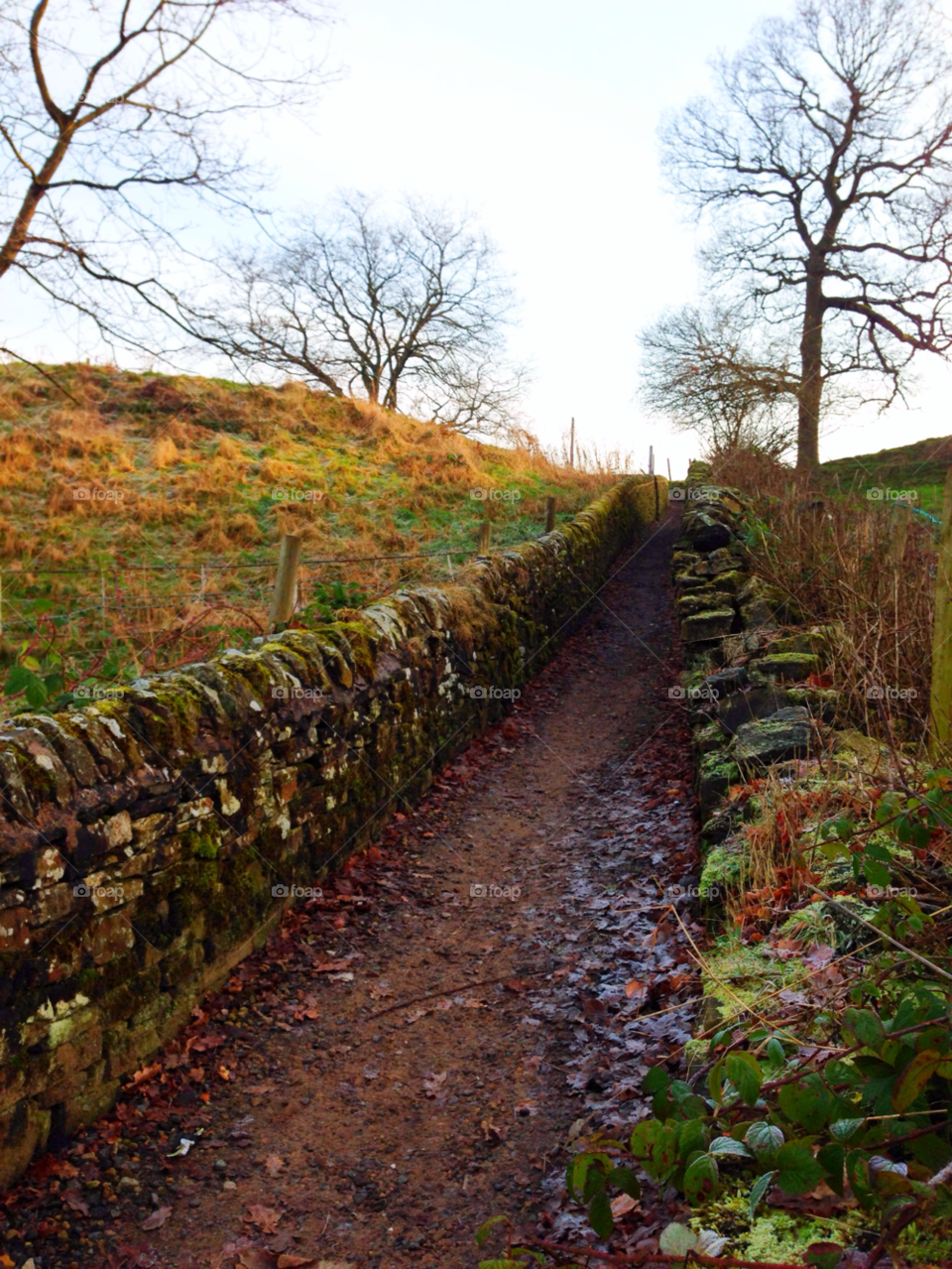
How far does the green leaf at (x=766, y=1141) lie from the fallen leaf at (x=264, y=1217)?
2049mm

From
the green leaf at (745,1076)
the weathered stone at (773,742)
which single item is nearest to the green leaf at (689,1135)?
the green leaf at (745,1076)

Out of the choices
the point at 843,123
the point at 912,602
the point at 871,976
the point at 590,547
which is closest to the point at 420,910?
the point at 871,976

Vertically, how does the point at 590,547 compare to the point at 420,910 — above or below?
above

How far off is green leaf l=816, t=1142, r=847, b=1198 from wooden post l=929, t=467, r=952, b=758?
2.81m

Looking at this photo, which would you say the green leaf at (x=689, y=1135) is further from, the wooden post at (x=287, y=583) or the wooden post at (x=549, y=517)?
the wooden post at (x=549, y=517)

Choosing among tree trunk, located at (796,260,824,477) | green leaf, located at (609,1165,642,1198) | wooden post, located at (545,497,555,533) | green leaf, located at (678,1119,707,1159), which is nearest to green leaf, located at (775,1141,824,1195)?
green leaf, located at (678,1119,707,1159)

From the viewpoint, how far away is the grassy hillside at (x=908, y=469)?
14.6m

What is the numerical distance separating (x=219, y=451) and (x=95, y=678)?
14.7 metres

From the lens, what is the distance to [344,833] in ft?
19.7

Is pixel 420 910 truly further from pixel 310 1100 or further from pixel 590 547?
pixel 590 547

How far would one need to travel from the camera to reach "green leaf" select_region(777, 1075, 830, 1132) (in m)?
2.11

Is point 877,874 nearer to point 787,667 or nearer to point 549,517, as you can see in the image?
point 787,667

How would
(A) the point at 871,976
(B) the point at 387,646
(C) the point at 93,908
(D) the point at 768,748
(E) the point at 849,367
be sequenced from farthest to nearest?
(E) the point at 849,367, (B) the point at 387,646, (D) the point at 768,748, (C) the point at 93,908, (A) the point at 871,976

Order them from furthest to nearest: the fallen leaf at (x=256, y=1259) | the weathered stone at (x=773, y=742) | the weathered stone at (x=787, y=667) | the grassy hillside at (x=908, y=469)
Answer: the grassy hillside at (x=908, y=469) < the weathered stone at (x=787, y=667) < the weathered stone at (x=773, y=742) < the fallen leaf at (x=256, y=1259)
